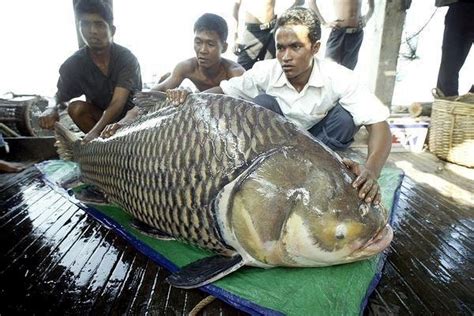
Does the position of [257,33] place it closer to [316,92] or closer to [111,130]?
[316,92]

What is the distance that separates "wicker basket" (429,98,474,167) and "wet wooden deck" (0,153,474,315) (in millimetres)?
1184

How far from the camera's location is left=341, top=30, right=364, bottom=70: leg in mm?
4848

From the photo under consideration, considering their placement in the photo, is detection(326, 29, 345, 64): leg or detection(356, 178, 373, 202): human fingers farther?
detection(326, 29, 345, 64): leg

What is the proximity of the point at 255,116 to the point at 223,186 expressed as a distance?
381 mm

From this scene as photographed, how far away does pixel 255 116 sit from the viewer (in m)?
1.71

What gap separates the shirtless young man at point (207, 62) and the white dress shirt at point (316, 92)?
2.19 ft

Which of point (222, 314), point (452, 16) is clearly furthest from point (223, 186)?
point (452, 16)

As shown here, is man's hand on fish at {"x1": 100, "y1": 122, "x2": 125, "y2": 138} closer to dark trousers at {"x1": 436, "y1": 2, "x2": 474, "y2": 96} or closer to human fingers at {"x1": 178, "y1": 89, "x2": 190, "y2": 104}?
human fingers at {"x1": 178, "y1": 89, "x2": 190, "y2": 104}

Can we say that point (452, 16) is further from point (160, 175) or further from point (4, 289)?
point (4, 289)

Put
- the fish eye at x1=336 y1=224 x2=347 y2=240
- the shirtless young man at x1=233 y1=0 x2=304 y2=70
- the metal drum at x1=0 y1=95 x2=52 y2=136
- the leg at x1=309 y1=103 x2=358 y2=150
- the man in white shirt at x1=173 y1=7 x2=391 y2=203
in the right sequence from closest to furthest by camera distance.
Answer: the fish eye at x1=336 y1=224 x2=347 y2=240 < the man in white shirt at x1=173 y1=7 x2=391 y2=203 < the leg at x1=309 y1=103 x2=358 y2=150 < the metal drum at x1=0 y1=95 x2=52 y2=136 < the shirtless young man at x1=233 y1=0 x2=304 y2=70

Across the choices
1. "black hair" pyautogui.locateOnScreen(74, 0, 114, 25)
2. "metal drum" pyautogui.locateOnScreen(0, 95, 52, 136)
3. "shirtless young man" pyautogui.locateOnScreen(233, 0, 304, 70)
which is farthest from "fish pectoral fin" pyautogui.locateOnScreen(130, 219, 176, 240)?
"shirtless young man" pyautogui.locateOnScreen(233, 0, 304, 70)

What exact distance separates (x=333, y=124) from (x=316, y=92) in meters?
0.31

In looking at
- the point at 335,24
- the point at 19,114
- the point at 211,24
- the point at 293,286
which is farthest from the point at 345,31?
the point at 19,114

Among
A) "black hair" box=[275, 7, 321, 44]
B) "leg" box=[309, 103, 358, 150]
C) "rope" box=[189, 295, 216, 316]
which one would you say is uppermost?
"black hair" box=[275, 7, 321, 44]
